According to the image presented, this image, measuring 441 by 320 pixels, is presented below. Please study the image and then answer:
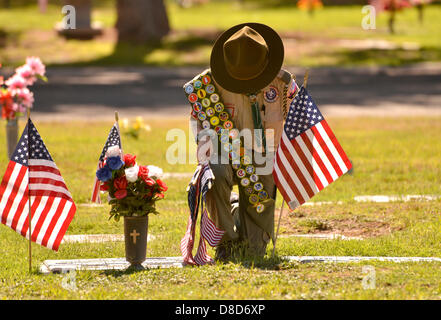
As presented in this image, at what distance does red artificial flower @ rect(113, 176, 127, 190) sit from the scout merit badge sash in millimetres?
834

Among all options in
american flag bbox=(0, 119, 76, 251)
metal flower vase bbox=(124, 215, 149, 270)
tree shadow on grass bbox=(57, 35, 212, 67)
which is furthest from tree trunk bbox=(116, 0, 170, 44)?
metal flower vase bbox=(124, 215, 149, 270)

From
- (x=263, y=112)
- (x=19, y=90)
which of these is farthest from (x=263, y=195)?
(x=19, y=90)

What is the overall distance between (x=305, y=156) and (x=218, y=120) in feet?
2.51

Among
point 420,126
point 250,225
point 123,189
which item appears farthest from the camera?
point 420,126

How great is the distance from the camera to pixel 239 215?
747 centimetres

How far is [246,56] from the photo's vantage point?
7070 millimetres

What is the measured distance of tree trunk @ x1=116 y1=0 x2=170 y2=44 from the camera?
25.0 meters

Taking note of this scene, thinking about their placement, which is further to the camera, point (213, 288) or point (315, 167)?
point (315, 167)

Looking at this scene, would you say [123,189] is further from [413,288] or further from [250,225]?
[413,288]
